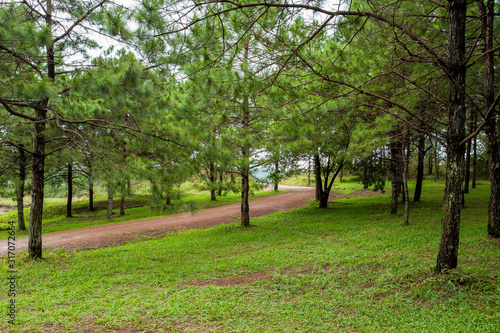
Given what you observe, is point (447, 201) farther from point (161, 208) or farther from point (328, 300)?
point (161, 208)

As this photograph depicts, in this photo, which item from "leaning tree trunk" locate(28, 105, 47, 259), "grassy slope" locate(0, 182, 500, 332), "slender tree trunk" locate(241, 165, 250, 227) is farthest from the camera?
"slender tree trunk" locate(241, 165, 250, 227)

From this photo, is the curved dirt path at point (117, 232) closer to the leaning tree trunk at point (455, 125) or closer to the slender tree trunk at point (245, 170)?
the slender tree trunk at point (245, 170)

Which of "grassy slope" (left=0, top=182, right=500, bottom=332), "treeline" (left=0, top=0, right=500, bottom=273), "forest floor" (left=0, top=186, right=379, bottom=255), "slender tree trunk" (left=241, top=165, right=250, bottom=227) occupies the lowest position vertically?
"forest floor" (left=0, top=186, right=379, bottom=255)

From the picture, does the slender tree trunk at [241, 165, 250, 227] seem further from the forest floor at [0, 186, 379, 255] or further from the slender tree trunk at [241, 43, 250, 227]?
the forest floor at [0, 186, 379, 255]

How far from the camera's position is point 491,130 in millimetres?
6086

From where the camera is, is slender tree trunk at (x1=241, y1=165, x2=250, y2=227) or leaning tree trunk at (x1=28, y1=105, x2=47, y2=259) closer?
leaning tree trunk at (x1=28, y1=105, x2=47, y2=259)

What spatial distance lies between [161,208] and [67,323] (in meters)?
2.85

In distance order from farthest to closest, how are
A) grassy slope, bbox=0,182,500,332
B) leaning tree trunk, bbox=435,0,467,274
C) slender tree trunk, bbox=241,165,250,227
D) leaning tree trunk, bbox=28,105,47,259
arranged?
slender tree trunk, bbox=241,165,250,227 → leaning tree trunk, bbox=28,105,47,259 → leaning tree trunk, bbox=435,0,467,274 → grassy slope, bbox=0,182,500,332

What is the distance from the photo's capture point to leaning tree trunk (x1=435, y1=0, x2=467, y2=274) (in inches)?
151

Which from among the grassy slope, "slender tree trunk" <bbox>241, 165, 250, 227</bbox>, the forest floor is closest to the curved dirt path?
the forest floor

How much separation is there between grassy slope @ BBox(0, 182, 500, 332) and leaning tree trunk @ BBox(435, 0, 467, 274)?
31.5 inches

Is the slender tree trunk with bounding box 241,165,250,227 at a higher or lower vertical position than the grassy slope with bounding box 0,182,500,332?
higher

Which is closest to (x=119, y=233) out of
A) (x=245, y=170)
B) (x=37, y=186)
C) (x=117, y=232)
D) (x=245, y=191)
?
(x=117, y=232)

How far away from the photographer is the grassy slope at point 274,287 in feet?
11.2
